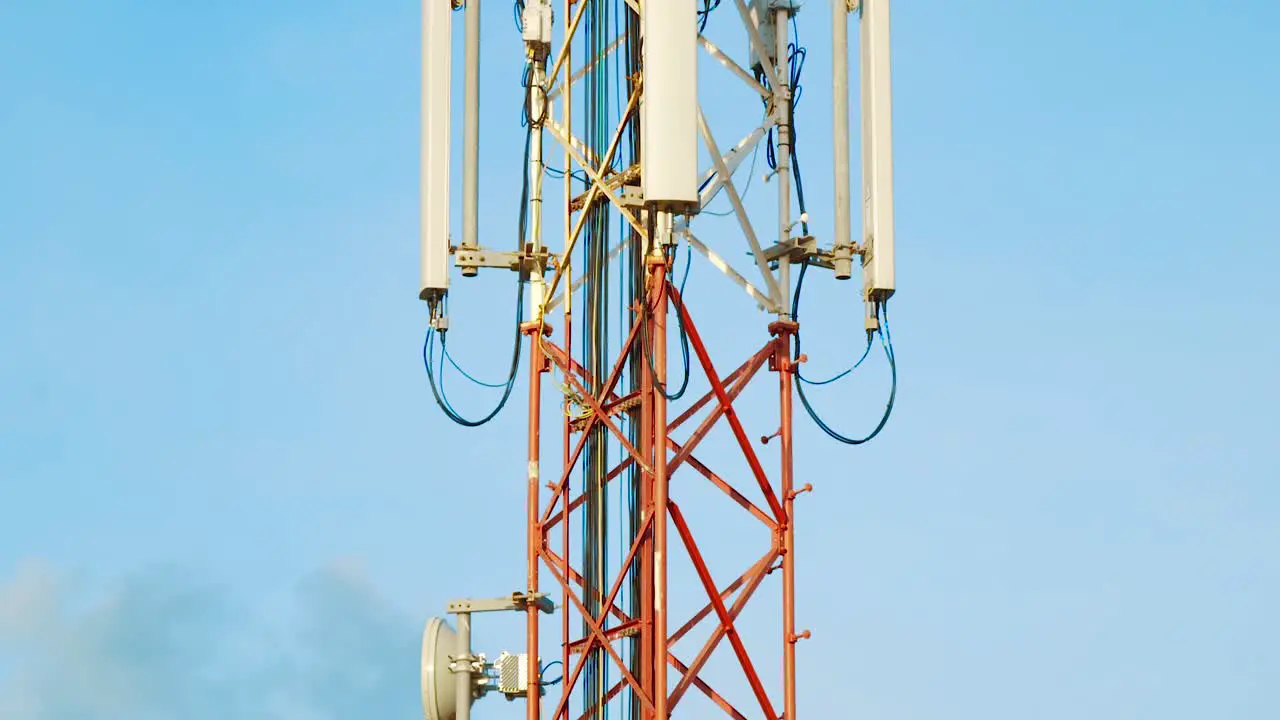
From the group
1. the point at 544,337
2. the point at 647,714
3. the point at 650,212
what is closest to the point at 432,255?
the point at 544,337

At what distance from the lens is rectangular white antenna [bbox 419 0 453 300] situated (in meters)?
32.1

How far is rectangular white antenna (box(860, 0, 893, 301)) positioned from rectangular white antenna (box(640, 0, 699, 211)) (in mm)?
3027

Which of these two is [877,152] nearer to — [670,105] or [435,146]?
[670,105]

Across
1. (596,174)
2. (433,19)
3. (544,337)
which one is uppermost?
(433,19)

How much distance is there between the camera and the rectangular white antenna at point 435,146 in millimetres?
32125

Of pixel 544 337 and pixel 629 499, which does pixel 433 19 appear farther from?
pixel 629 499

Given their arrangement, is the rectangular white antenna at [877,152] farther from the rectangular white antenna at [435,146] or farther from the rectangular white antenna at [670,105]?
the rectangular white antenna at [435,146]

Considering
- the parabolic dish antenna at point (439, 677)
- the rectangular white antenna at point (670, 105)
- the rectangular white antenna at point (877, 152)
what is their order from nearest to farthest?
the parabolic dish antenna at point (439, 677) → the rectangular white antenna at point (670, 105) → the rectangular white antenna at point (877, 152)

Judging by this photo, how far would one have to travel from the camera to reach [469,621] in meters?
25.2

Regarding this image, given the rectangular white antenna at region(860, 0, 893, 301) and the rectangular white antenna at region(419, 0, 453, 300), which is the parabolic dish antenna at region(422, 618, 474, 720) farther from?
the rectangular white antenna at region(860, 0, 893, 301)

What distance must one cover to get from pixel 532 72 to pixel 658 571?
729cm

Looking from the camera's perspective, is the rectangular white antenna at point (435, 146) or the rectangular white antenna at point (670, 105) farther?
the rectangular white antenna at point (435, 146)

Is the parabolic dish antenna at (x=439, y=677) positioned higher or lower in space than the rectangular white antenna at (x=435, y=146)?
lower

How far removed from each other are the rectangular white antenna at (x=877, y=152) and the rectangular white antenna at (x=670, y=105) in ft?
9.93
